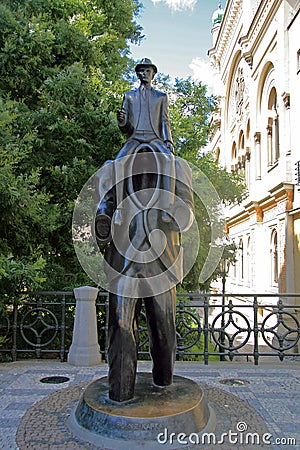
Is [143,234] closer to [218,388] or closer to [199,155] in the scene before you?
[218,388]

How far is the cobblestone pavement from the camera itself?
413 cm

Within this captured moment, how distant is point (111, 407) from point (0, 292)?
178 inches

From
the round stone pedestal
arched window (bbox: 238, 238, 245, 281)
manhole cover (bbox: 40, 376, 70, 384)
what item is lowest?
manhole cover (bbox: 40, 376, 70, 384)

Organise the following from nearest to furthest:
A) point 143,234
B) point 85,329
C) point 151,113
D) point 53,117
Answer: point 143,234, point 151,113, point 85,329, point 53,117

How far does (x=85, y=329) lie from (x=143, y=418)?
3.99 meters

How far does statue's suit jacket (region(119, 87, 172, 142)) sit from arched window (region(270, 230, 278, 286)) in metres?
18.7

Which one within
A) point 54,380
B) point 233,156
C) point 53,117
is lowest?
point 54,380

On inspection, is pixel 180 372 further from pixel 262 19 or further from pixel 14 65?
pixel 262 19

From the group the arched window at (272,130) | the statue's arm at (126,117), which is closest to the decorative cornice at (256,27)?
the arched window at (272,130)

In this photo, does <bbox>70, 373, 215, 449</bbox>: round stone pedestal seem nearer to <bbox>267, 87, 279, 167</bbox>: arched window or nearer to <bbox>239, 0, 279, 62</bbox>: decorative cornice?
<bbox>267, 87, 279, 167</bbox>: arched window

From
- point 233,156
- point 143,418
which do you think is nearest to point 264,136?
point 233,156

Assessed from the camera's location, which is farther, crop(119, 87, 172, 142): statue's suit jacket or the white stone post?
the white stone post

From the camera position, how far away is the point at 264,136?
2423 centimetres

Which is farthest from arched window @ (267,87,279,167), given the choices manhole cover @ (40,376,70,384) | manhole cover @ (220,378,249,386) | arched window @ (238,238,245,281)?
manhole cover @ (40,376,70,384)
